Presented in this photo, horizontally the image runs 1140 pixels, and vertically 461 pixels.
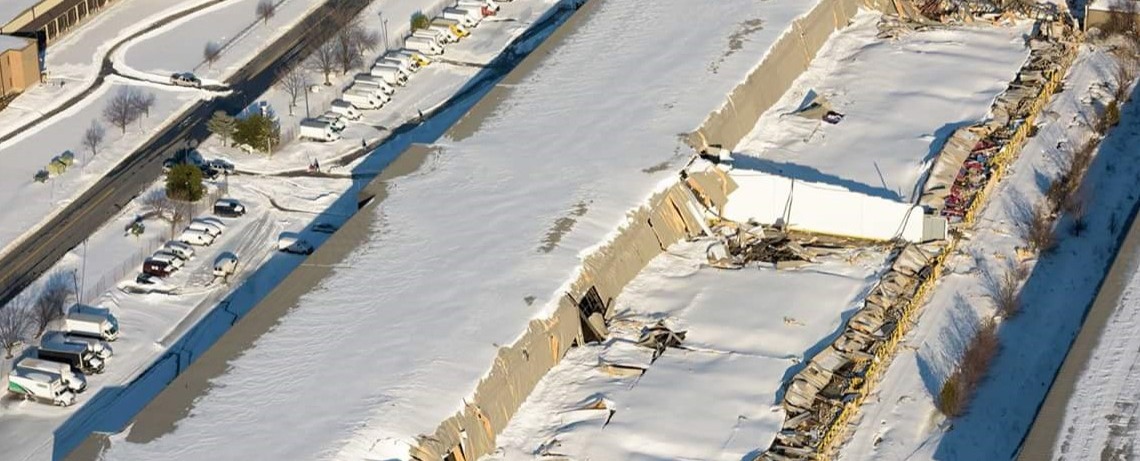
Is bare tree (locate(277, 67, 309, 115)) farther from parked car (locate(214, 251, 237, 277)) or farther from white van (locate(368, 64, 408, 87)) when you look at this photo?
parked car (locate(214, 251, 237, 277))

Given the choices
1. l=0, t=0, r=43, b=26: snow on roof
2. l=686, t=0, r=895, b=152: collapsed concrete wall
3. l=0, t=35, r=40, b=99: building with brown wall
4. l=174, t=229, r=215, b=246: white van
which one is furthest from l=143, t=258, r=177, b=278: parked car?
l=0, t=0, r=43, b=26: snow on roof

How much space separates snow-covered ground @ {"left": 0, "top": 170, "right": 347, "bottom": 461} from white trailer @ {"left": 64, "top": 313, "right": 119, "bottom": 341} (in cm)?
29

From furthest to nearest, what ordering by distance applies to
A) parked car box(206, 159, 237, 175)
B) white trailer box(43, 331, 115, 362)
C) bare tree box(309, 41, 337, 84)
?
bare tree box(309, 41, 337, 84) → parked car box(206, 159, 237, 175) → white trailer box(43, 331, 115, 362)

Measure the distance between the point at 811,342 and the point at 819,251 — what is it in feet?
15.8

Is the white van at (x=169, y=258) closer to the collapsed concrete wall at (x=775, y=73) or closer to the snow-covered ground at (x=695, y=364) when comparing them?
the snow-covered ground at (x=695, y=364)

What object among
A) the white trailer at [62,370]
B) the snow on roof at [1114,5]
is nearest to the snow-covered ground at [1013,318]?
the snow on roof at [1114,5]

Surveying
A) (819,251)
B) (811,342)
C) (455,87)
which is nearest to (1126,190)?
(819,251)

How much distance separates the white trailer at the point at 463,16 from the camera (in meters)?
67.6

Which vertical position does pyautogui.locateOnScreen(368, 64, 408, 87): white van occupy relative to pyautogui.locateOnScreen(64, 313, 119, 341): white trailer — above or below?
above

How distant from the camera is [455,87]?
6344 centimetres

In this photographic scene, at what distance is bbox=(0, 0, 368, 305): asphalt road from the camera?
176 ft

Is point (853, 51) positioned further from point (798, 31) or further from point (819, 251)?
point (819, 251)

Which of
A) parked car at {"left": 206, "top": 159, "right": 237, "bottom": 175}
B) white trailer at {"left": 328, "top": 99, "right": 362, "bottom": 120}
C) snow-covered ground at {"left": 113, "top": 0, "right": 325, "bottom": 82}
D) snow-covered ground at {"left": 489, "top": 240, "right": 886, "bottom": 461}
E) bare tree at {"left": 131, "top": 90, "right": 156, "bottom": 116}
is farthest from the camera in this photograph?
snow-covered ground at {"left": 113, "top": 0, "right": 325, "bottom": 82}

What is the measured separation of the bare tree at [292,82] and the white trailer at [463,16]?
5.61 meters
